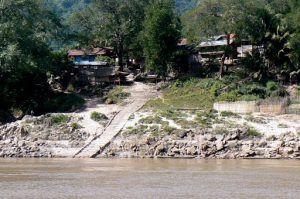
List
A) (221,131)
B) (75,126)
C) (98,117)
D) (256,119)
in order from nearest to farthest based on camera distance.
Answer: (221,131), (256,119), (75,126), (98,117)

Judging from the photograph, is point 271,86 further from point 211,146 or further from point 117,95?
point 211,146

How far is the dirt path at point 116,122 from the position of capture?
159 ft

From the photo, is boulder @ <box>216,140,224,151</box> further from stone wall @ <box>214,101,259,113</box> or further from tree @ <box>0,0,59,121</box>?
tree @ <box>0,0,59,121</box>

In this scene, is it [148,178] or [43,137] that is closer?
[148,178]

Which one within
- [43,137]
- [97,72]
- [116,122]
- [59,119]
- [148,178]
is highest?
[97,72]

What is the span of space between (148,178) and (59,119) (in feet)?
65.7

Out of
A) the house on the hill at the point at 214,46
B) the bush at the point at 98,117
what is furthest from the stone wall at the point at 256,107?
the house on the hill at the point at 214,46

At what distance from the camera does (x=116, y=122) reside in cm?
5362

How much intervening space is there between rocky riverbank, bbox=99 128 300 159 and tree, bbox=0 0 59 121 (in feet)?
47.5

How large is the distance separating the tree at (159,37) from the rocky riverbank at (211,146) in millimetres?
16684

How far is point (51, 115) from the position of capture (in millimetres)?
54344

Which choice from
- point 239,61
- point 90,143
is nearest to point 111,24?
point 239,61

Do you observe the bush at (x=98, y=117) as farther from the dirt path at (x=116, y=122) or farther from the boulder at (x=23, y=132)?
the boulder at (x=23, y=132)

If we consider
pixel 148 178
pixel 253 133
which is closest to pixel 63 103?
pixel 253 133
